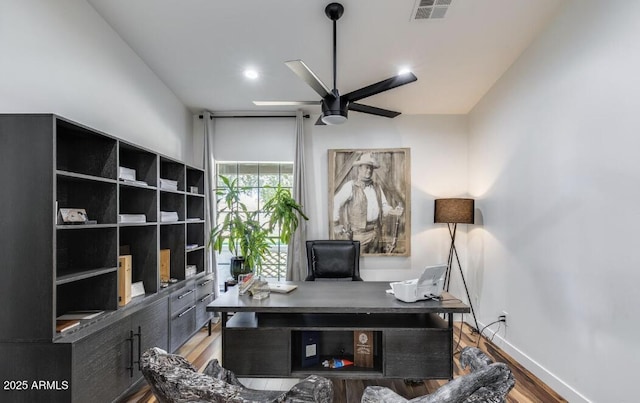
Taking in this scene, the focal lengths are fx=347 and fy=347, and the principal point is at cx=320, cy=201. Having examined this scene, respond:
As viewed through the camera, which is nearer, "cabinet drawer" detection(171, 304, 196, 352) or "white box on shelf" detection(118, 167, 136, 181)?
"white box on shelf" detection(118, 167, 136, 181)

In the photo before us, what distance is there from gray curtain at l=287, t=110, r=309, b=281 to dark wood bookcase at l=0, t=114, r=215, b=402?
3.96 feet

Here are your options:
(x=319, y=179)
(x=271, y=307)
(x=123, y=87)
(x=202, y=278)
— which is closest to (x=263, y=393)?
(x=271, y=307)

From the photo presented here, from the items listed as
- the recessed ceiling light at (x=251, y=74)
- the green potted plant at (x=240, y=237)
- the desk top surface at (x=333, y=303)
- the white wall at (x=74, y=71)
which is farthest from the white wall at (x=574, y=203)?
the white wall at (x=74, y=71)

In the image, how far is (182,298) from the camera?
10.5 feet

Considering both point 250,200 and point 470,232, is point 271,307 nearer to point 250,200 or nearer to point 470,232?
point 250,200

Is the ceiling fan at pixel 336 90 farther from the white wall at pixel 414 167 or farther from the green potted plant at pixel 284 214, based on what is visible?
the white wall at pixel 414 167

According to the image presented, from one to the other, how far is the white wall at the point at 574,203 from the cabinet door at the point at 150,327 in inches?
119

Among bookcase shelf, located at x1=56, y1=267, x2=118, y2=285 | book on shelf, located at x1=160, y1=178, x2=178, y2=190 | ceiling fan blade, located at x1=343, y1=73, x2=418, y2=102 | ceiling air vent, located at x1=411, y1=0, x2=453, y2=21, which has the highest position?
ceiling air vent, located at x1=411, y1=0, x2=453, y2=21

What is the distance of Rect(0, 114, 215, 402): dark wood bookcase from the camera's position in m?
1.72

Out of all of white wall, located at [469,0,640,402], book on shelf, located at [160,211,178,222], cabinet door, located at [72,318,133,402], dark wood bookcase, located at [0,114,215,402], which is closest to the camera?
dark wood bookcase, located at [0,114,215,402]

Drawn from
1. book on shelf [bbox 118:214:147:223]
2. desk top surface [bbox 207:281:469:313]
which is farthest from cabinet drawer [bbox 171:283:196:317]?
book on shelf [bbox 118:214:147:223]

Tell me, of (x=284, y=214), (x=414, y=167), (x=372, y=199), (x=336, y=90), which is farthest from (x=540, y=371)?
(x=284, y=214)

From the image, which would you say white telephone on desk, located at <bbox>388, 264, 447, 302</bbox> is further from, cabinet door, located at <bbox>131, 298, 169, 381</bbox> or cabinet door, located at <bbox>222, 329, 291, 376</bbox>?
cabinet door, located at <bbox>131, 298, 169, 381</bbox>

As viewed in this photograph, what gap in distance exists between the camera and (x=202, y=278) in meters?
3.79
